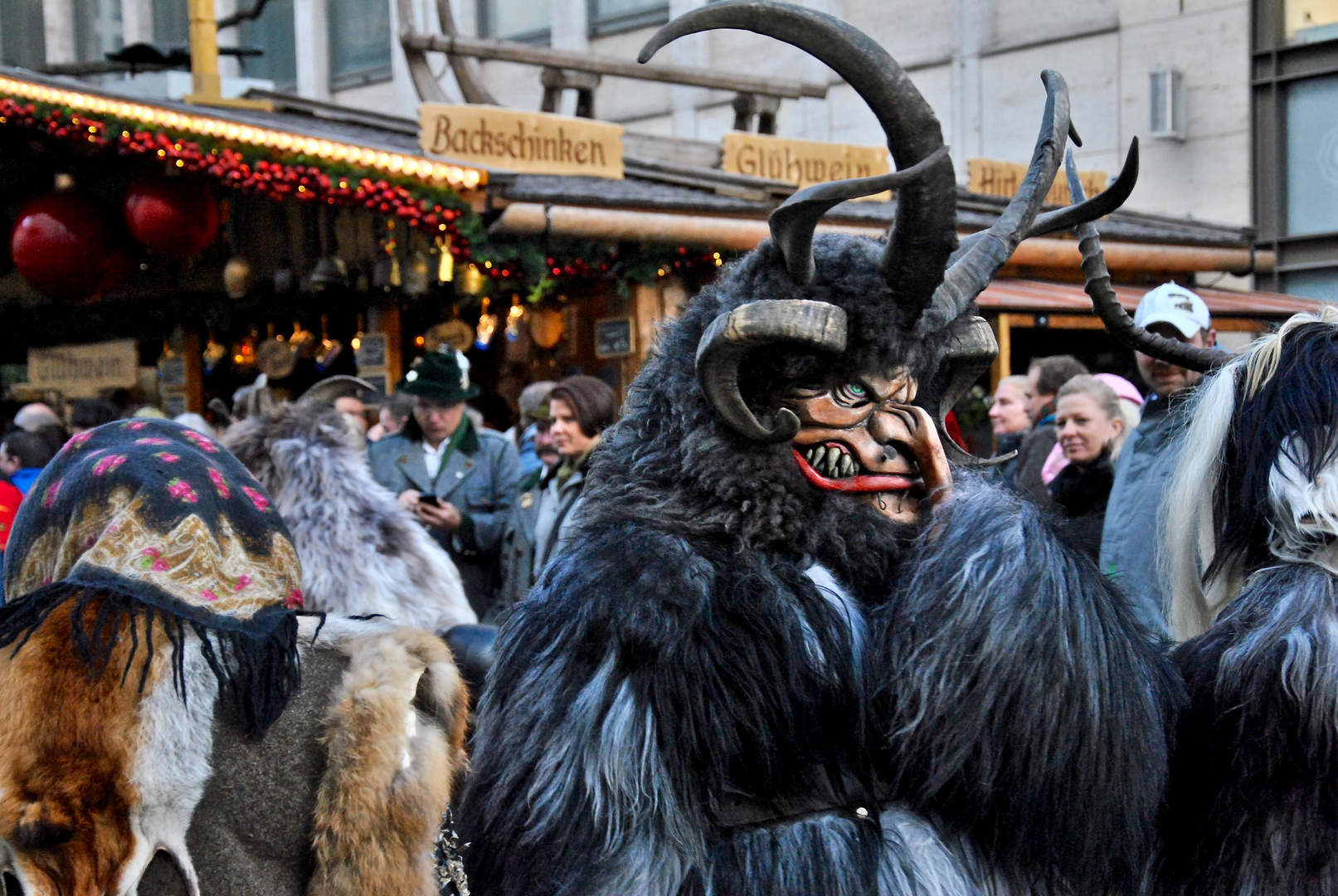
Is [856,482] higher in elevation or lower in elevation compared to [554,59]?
lower

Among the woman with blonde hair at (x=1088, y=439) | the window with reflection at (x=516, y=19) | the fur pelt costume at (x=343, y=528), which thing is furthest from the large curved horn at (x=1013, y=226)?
the window with reflection at (x=516, y=19)

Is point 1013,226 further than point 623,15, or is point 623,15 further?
point 623,15

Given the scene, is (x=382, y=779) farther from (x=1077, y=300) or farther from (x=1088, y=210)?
(x=1077, y=300)

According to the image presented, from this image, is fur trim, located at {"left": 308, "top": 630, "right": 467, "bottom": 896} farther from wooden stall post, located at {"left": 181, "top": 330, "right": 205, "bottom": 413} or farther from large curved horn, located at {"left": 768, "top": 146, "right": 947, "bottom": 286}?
wooden stall post, located at {"left": 181, "top": 330, "right": 205, "bottom": 413}

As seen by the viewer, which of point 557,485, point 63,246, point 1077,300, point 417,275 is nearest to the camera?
point 557,485

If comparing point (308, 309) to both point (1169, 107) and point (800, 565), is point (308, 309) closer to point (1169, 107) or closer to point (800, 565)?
point (1169, 107)

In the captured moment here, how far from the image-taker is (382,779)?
1936 millimetres

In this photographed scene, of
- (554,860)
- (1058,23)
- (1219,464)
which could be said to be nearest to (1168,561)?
(1219,464)

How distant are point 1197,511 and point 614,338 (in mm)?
7117

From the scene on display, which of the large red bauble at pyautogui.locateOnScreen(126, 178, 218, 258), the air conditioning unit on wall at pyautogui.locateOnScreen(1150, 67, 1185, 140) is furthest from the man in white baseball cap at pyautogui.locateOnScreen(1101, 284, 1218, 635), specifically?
the air conditioning unit on wall at pyautogui.locateOnScreen(1150, 67, 1185, 140)

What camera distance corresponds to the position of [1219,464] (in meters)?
2.22

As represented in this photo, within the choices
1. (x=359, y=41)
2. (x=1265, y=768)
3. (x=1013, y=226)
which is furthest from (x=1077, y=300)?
(x=359, y=41)

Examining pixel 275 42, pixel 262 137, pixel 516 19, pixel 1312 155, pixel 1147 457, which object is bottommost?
pixel 1147 457

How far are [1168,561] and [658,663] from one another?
3.67ft
